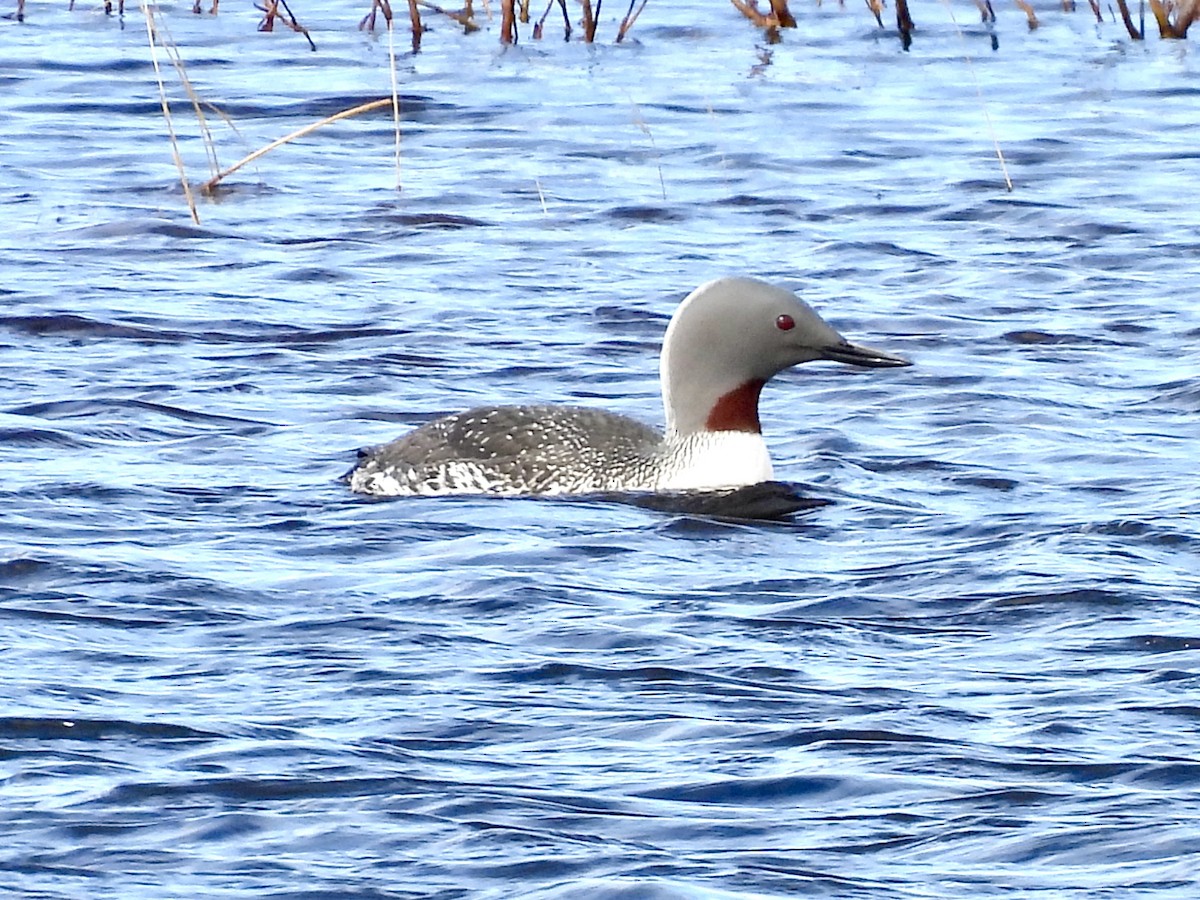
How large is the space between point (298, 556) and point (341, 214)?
5411mm

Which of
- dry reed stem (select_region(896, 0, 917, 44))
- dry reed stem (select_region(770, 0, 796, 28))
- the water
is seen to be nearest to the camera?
the water

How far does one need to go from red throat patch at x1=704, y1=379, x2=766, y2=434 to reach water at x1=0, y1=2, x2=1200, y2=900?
31 centimetres

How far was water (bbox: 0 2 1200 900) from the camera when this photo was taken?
5.12 meters

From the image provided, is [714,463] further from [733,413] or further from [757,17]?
[757,17]

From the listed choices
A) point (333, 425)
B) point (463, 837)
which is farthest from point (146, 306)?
point (463, 837)

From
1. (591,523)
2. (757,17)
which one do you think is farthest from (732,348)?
(757,17)

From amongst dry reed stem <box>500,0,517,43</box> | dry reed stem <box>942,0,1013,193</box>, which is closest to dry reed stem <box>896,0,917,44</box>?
dry reed stem <box>942,0,1013,193</box>

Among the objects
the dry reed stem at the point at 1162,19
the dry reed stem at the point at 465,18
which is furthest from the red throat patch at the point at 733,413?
the dry reed stem at the point at 1162,19

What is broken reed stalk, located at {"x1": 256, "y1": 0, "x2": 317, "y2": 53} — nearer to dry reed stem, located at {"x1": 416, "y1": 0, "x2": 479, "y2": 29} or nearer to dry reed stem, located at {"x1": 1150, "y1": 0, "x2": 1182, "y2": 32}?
dry reed stem, located at {"x1": 416, "y1": 0, "x2": 479, "y2": 29}

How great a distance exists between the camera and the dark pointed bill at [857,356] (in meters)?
8.17

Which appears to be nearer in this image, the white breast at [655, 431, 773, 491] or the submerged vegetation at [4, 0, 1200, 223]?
the white breast at [655, 431, 773, 491]

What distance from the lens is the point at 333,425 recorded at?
8836 millimetres

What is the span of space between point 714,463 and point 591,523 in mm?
527

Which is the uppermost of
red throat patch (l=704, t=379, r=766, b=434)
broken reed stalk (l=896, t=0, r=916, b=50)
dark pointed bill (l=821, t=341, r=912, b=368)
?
broken reed stalk (l=896, t=0, r=916, b=50)
